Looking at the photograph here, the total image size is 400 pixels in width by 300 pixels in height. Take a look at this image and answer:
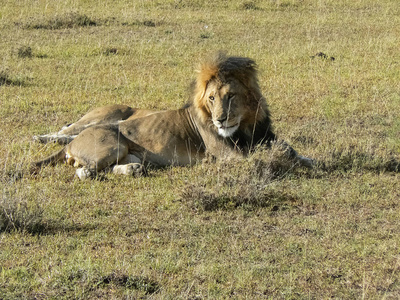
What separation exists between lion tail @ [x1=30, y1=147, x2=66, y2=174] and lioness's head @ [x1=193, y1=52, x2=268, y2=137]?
1.70 m

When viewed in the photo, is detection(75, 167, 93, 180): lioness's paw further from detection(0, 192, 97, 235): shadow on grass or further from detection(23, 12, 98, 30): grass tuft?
detection(23, 12, 98, 30): grass tuft

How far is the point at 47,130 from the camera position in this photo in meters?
8.77

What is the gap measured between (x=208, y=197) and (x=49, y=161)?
2.15 m

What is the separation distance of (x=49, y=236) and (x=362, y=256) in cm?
249

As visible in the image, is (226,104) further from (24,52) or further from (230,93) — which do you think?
(24,52)

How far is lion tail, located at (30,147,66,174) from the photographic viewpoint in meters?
6.88

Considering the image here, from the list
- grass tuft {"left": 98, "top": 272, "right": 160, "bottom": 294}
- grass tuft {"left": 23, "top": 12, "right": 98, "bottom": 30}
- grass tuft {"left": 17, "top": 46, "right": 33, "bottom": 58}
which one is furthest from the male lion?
grass tuft {"left": 23, "top": 12, "right": 98, "bottom": 30}

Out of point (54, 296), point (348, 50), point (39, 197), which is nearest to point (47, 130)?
point (39, 197)

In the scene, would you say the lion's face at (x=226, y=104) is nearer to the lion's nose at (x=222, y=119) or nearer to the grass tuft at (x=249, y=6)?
the lion's nose at (x=222, y=119)

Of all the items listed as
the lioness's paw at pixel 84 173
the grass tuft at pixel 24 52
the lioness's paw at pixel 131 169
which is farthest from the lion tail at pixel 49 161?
the grass tuft at pixel 24 52

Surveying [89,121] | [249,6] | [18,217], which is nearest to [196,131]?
[89,121]

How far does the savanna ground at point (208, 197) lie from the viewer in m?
4.45

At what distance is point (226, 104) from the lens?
6594mm

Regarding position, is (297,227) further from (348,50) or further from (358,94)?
(348,50)
